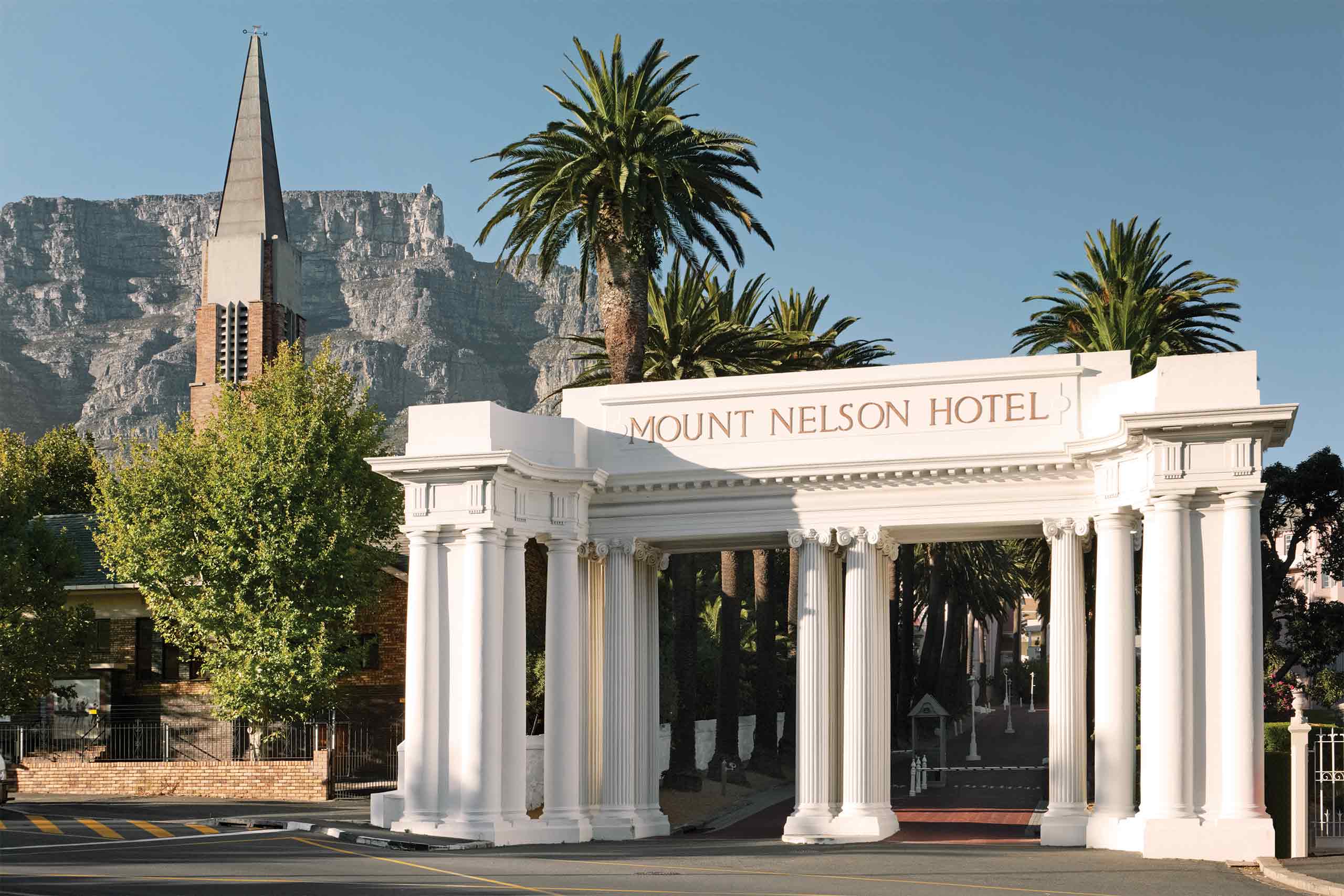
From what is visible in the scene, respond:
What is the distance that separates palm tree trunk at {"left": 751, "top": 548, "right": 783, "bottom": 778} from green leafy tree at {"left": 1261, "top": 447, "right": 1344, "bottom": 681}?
1590 cm

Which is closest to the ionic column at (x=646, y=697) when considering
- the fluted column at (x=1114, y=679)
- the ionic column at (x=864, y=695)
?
the ionic column at (x=864, y=695)

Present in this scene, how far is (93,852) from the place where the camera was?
2592cm

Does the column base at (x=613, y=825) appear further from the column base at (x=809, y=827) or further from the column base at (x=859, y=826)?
the column base at (x=859, y=826)

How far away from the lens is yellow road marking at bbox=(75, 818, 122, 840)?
96.9 ft

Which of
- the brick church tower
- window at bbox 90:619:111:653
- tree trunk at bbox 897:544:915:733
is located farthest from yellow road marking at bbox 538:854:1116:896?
the brick church tower

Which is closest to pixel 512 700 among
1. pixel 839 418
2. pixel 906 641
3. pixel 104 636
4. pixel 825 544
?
pixel 825 544

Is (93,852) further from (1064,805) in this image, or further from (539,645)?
(539,645)

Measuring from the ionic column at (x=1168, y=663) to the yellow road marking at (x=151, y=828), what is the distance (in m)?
18.0

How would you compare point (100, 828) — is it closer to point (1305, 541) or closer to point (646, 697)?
point (646, 697)

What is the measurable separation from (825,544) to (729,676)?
57.5ft

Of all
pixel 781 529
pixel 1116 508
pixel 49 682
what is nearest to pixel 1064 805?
pixel 1116 508

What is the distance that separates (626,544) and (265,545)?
13128 millimetres

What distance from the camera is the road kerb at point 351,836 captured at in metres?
28.9

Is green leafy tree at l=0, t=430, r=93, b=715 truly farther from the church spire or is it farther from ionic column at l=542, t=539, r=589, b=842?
the church spire
